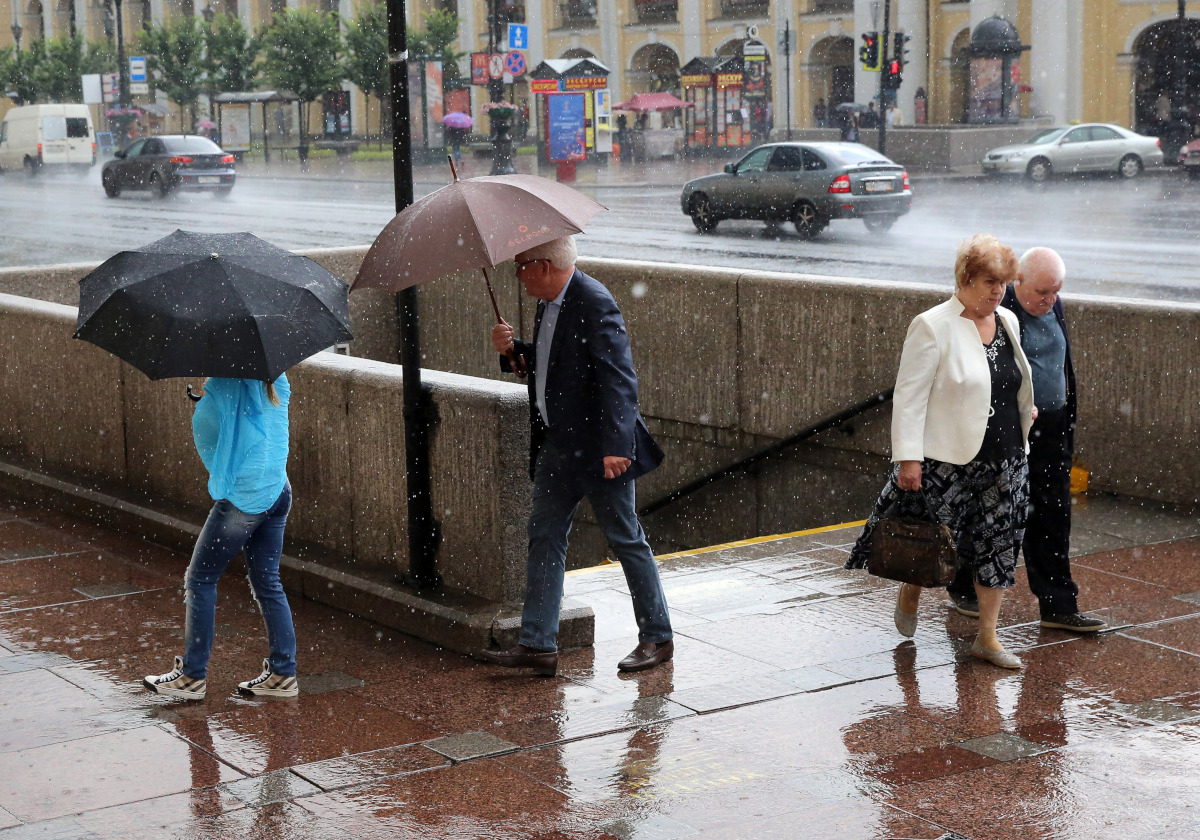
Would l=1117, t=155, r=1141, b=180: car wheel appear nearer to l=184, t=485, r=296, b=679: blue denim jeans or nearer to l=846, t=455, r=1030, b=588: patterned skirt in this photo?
l=846, t=455, r=1030, b=588: patterned skirt

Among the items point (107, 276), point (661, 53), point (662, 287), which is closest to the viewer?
point (107, 276)

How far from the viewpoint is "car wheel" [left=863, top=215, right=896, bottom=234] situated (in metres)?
26.3

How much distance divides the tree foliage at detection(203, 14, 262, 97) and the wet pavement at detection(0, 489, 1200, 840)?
61590 mm

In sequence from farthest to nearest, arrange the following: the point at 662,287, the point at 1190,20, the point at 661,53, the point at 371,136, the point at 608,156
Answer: the point at 371,136
the point at 661,53
the point at 608,156
the point at 1190,20
the point at 662,287

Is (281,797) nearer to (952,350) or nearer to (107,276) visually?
(107,276)

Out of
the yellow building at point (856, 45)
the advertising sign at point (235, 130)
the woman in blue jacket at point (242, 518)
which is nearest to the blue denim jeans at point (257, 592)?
the woman in blue jacket at point (242, 518)

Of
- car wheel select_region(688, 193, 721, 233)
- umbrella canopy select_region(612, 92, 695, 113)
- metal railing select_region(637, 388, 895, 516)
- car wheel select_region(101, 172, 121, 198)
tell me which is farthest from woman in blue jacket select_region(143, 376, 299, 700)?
umbrella canopy select_region(612, 92, 695, 113)

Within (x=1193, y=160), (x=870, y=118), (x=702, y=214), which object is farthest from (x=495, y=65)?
(x=1193, y=160)

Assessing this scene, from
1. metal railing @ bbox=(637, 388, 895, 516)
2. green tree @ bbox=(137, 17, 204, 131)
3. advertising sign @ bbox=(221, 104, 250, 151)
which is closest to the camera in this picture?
metal railing @ bbox=(637, 388, 895, 516)

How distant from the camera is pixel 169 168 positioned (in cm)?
3853

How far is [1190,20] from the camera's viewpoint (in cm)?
4506

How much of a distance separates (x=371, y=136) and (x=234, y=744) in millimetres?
70014

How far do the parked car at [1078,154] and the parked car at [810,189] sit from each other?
40.8 feet

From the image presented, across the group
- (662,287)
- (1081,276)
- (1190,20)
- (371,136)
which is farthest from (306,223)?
(371,136)
